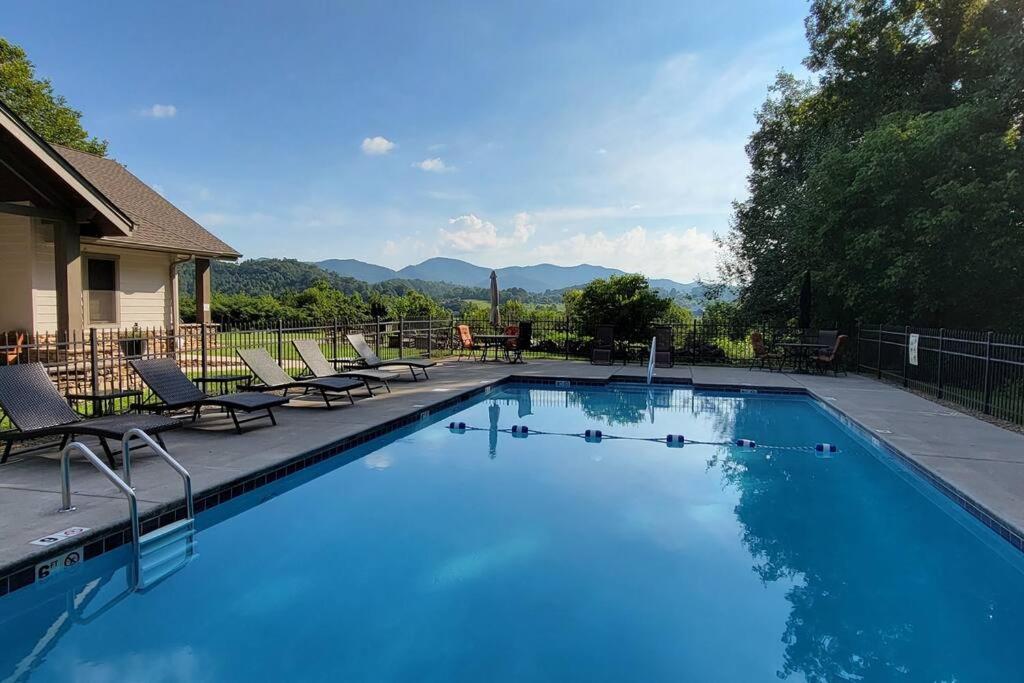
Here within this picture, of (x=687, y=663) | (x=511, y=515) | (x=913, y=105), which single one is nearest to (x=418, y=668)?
(x=687, y=663)

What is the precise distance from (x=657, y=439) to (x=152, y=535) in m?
6.15

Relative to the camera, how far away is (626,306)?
53.8 ft

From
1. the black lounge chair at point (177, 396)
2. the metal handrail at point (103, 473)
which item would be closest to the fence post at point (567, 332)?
the black lounge chair at point (177, 396)

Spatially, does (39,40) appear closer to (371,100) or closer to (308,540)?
(371,100)

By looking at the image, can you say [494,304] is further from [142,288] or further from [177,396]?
[177,396]

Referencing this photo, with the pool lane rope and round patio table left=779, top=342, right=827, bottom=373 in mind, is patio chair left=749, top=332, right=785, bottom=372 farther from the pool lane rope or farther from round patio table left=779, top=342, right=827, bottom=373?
the pool lane rope

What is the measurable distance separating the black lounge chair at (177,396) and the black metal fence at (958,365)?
990 centimetres

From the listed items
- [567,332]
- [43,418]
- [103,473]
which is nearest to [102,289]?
[43,418]

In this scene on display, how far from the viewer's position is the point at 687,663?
3.00 metres

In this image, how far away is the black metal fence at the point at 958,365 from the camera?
8.39 m

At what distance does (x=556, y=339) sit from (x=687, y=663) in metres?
15.7

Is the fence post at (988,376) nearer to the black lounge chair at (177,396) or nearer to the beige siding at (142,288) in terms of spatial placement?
the black lounge chair at (177,396)

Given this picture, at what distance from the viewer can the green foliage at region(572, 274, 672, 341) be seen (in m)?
16.4

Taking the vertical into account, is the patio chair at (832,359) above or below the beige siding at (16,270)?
below
